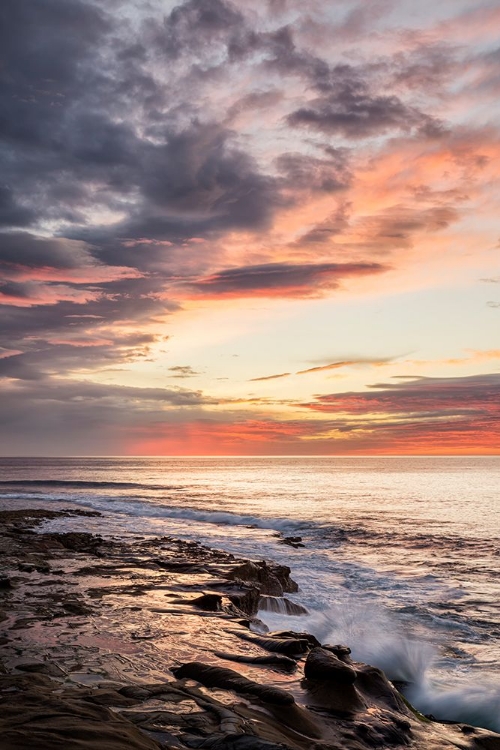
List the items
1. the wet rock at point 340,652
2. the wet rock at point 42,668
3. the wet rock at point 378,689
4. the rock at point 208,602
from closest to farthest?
1. the wet rock at point 42,668
2. the wet rock at point 378,689
3. the wet rock at point 340,652
4. the rock at point 208,602

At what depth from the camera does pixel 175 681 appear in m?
6.58

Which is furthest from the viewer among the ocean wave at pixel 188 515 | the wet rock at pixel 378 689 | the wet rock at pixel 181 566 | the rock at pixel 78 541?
the ocean wave at pixel 188 515

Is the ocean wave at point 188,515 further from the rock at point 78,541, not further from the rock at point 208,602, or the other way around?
the rock at point 208,602

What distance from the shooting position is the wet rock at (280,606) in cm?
1324

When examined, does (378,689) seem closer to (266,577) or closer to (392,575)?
(266,577)

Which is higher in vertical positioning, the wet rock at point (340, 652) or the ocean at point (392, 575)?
the wet rock at point (340, 652)

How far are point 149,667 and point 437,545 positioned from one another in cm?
Answer: 2138

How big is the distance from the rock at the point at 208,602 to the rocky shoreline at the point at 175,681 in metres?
0.04

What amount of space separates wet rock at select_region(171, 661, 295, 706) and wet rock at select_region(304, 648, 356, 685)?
97cm

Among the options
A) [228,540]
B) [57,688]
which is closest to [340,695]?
[57,688]

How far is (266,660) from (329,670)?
3.47 feet

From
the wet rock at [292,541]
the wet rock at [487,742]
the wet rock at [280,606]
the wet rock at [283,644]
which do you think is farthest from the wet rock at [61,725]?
the wet rock at [292,541]

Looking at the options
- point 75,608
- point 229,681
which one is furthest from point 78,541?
point 229,681

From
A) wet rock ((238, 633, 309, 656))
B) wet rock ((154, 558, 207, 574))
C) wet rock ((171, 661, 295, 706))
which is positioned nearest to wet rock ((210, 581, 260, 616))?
wet rock ((154, 558, 207, 574))
